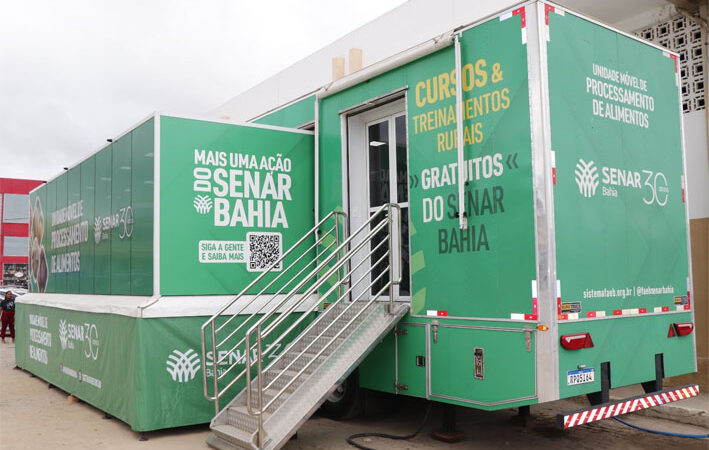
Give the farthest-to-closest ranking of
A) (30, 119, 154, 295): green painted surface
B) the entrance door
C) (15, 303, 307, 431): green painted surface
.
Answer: (30, 119, 154, 295): green painted surface < (15, 303, 307, 431): green painted surface < the entrance door

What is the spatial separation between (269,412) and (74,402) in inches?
184

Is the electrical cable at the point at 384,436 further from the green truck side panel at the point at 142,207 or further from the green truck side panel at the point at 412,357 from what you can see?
the green truck side panel at the point at 142,207

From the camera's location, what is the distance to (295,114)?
8562 mm

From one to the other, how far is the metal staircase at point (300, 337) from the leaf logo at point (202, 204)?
110 cm

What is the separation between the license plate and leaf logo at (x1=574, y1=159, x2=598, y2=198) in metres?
1.46

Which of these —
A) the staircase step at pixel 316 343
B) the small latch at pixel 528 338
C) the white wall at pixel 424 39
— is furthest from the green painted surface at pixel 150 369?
the small latch at pixel 528 338

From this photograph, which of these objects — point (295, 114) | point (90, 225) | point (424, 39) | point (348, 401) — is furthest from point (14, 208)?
point (348, 401)

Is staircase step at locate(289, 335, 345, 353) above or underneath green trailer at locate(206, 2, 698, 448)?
underneath

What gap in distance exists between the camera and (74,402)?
30.6 feet

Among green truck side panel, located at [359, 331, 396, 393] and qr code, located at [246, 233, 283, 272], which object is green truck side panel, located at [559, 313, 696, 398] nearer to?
green truck side panel, located at [359, 331, 396, 393]

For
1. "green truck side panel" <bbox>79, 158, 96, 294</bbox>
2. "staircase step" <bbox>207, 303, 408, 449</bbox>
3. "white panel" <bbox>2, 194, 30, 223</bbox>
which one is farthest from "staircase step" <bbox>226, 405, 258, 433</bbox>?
"white panel" <bbox>2, 194, 30, 223</bbox>

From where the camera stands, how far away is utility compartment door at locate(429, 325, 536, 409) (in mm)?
5250

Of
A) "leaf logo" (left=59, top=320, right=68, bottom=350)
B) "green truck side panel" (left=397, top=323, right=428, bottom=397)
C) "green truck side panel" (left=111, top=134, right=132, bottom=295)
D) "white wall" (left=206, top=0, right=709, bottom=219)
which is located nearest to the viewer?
"green truck side panel" (left=397, top=323, right=428, bottom=397)

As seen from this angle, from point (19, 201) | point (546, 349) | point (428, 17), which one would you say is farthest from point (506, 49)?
point (19, 201)
